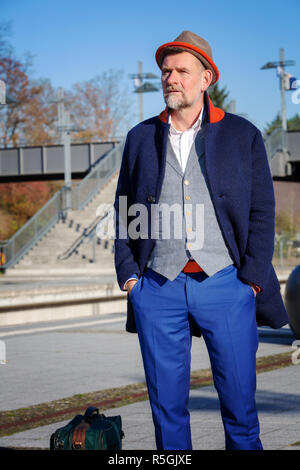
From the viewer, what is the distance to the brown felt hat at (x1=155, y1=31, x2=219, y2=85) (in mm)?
3781

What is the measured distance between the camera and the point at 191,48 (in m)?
3.78

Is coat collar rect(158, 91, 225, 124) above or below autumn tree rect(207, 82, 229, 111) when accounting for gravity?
below

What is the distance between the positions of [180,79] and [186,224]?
2.15 feet

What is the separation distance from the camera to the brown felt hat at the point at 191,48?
378 cm

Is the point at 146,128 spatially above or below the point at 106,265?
above

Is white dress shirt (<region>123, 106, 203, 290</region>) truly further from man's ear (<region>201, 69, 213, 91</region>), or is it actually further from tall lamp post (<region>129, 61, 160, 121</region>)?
tall lamp post (<region>129, 61, 160, 121</region>)

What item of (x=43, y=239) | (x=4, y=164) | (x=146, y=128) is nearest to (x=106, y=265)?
(x=43, y=239)

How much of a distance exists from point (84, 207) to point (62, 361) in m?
35.4

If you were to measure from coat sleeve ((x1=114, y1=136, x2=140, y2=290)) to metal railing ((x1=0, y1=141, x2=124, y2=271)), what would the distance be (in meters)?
38.0

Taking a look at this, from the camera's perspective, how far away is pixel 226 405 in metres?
3.64

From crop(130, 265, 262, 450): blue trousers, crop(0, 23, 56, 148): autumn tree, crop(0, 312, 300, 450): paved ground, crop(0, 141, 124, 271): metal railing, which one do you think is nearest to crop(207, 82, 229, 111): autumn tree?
crop(0, 23, 56, 148): autumn tree

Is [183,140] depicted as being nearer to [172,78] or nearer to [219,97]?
[172,78]

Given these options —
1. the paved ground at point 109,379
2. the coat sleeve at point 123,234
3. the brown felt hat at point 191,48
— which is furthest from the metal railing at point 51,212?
the brown felt hat at point 191,48

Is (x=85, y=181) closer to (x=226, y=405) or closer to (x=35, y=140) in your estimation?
(x=35, y=140)
